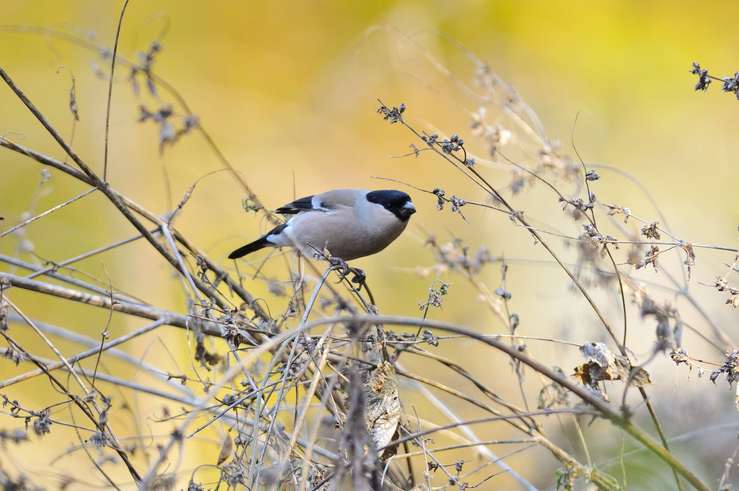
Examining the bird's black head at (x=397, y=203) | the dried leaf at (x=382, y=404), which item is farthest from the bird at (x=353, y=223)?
the dried leaf at (x=382, y=404)

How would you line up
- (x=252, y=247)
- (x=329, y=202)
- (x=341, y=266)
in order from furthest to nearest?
(x=252, y=247), (x=329, y=202), (x=341, y=266)

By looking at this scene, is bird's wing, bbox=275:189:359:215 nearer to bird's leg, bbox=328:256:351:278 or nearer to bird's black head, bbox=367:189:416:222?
bird's black head, bbox=367:189:416:222

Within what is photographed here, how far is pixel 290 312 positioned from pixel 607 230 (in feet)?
8.01

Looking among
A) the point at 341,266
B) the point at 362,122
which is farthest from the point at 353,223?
the point at 362,122

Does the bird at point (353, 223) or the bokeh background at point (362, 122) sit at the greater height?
A: the bokeh background at point (362, 122)

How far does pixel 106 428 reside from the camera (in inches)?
79.2

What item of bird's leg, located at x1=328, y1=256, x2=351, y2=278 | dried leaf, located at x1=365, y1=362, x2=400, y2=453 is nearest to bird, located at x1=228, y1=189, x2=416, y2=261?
bird's leg, located at x1=328, y1=256, x2=351, y2=278

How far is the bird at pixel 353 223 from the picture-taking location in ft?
12.6

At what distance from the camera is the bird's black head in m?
3.88

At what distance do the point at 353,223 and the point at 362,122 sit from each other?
216 inches

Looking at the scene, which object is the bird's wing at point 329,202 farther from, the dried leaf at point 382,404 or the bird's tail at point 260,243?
the dried leaf at point 382,404

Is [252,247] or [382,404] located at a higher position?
[252,247]

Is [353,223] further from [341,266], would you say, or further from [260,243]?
[341,266]

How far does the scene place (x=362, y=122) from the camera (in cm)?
921
